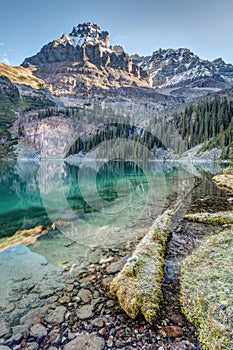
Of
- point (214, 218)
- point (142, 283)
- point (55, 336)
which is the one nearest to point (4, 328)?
point (55, 336)

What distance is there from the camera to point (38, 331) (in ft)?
19.4

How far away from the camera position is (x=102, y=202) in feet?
81.4

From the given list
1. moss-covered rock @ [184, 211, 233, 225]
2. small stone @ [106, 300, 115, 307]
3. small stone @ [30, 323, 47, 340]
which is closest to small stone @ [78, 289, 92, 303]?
small stone @ [106, 300, 115, 307]

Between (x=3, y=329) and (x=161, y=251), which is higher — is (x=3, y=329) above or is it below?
below

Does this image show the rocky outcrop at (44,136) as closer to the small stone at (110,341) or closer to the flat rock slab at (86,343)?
the flat rock slab at (86,343)

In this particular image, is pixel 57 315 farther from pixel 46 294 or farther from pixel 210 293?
pixel 210 293

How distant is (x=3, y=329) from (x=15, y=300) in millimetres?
1423

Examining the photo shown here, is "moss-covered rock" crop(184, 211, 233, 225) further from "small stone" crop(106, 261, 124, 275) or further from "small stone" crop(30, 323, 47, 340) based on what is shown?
"small stone" crop(30, 323, 47, 340)

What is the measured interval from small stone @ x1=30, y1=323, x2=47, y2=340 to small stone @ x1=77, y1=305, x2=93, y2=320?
103 centimetres

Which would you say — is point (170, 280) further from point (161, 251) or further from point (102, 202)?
point (102, 202)

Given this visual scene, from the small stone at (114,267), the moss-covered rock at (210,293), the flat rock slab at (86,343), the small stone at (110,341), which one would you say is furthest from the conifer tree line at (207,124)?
the flat rock slab at (86,343)

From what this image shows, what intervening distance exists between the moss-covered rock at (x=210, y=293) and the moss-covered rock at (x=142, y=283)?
0.87 m

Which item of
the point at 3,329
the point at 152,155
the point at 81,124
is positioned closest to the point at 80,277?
the point at 3,329

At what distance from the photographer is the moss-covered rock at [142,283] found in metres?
6.13
